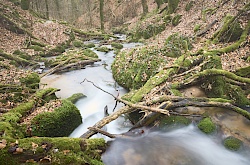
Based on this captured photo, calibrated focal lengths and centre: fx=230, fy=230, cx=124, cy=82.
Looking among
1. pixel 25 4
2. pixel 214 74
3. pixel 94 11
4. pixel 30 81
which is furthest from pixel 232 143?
pixel 94 11

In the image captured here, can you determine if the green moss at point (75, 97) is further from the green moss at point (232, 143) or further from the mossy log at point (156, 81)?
the green moss at point (232, 143)

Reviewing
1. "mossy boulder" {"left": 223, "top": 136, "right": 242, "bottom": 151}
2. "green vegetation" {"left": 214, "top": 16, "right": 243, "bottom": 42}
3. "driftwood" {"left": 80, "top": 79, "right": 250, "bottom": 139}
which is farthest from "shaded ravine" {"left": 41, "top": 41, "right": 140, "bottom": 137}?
"green vegetation" {"left": 214, "top": 16, "right": 243, "bottom": 42}

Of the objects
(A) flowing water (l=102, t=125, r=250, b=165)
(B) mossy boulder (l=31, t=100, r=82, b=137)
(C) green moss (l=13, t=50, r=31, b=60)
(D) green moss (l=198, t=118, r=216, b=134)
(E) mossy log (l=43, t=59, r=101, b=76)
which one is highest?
(C) green moss (l=13, t=50, r=31, b=60)

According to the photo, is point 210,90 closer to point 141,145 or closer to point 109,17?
point 141,145

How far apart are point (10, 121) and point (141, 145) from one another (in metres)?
3.39

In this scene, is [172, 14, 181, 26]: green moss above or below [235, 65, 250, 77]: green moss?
above

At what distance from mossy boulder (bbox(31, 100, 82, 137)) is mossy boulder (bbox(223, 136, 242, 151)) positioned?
442 centimetres

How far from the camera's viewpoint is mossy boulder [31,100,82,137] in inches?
245

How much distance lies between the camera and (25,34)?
60.7 feet

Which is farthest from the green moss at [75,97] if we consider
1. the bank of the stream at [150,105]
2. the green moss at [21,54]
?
the green moss at [21,54]

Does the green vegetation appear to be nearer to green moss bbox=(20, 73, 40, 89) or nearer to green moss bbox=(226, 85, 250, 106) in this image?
green moss bbox=(226, 85, 250, 106)

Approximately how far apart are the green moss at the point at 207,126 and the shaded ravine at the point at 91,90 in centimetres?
232

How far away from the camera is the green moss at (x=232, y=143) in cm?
574

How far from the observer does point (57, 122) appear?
657 centimetres
